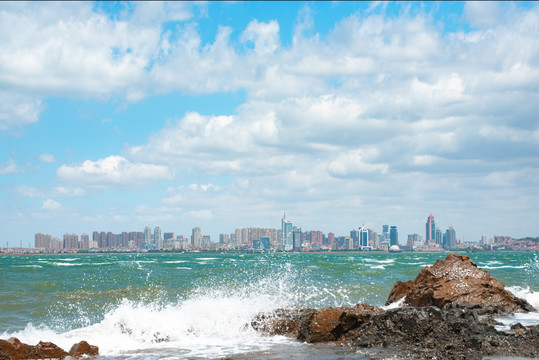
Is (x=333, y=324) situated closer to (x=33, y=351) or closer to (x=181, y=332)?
(x=181, y=332)

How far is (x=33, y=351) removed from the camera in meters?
10.5

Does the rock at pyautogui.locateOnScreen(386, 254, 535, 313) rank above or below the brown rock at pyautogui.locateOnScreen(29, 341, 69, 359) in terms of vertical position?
above

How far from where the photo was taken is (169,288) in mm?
29594

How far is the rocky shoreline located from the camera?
32.3 ft

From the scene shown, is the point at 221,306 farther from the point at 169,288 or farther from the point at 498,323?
the point at 169,288

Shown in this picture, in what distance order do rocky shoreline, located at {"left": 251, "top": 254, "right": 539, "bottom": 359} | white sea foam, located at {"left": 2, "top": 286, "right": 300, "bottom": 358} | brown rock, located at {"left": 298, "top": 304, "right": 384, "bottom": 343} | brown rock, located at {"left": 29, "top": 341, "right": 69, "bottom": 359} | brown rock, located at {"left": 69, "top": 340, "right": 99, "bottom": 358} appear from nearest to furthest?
1. rocky shoreline, located at {"left": 251, "top": 254, "right": 539, "bottom": 359}
2. brown rock, located at {"left": 29, "top": 341, "right": 69, "bottom": 359}
3. brown rock, located at {"left": 69, "top": 340, "right": 99, "bottom": 358}
4. brown rock, located at {"left": 298, "top": 304, "right": 384, "bottom": 343}
5. white sea foam, located at {"left": 2, "top": 286, "right": 300, "bottom": 358}

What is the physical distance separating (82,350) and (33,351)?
3.13ft

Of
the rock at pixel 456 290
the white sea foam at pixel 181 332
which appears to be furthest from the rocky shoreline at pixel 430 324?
the white sea foam at pixel 181 332

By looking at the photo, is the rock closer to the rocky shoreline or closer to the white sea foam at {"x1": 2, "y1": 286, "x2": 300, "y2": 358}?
the rocky shoreline

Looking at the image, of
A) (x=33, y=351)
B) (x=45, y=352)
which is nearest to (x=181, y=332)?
(x=45, y=352)

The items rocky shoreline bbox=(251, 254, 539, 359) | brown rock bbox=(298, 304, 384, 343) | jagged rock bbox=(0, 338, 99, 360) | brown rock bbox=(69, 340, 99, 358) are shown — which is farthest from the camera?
brown rock bbox=(298, 304, 384, 343)

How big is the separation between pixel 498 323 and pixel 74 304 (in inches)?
664

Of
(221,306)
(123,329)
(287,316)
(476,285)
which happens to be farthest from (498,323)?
(123,329)

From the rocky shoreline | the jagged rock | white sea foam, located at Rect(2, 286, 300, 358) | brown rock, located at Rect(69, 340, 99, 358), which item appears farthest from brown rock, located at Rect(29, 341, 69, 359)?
the rocky shoreline
